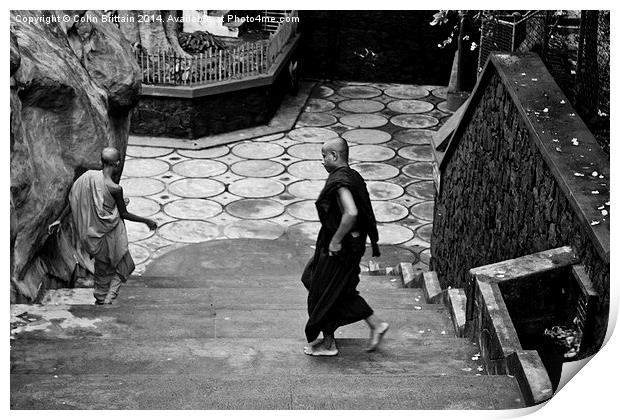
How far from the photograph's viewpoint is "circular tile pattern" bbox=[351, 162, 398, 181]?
14438mm

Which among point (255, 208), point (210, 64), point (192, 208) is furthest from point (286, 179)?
point (210, 64)

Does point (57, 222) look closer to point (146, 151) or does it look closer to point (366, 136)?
point (146, 151)

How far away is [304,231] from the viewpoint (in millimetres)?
12883

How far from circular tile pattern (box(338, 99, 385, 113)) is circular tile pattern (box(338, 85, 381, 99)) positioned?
0.22 m

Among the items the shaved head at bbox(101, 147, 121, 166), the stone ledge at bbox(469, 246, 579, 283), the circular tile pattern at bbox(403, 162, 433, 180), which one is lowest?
the circular tile pattern at bbox(403, 162, 433, 180)

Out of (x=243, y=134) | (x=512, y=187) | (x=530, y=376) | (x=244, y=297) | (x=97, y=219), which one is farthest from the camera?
(x=243, y=134)

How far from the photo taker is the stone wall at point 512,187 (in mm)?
6582

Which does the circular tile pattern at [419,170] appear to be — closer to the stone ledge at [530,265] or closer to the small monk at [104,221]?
the small monk at [104,221]

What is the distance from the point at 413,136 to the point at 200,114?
11.1 feet

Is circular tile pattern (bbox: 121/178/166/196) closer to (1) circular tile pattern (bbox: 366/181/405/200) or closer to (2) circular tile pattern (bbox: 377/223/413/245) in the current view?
(1) circular tile pattern (bbox: 366/181/405/200)

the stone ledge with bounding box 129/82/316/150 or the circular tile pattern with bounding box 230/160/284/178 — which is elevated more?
the stone ledge with bounding box 129/82/316/150

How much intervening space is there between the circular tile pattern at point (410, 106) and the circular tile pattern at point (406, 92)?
21cm

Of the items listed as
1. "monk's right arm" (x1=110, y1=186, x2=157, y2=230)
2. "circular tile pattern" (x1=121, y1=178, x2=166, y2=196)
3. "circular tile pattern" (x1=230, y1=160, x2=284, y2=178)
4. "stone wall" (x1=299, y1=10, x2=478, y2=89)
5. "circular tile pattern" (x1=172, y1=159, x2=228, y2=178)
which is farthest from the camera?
"stone wall" (x1=299, y1=10, x2=478, y2=89)

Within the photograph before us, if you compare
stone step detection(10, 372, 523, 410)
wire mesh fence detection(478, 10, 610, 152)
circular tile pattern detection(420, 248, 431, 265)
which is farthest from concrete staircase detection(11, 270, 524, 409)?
circular tile pattern detection(420, 248, 431, 265)
